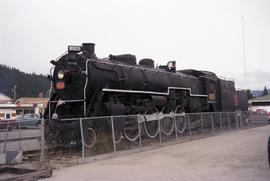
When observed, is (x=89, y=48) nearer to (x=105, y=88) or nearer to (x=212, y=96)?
(x=105, y=88)

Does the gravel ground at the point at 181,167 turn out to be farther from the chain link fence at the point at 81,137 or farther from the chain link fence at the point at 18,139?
the chain link fence at the point at 18,139

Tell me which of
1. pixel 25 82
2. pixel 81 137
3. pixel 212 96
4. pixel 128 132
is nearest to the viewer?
pixel 81 137

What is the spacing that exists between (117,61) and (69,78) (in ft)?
10.2

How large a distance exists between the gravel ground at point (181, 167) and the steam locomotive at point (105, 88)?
2.17 metres

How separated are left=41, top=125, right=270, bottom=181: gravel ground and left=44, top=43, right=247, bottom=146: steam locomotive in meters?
2.17

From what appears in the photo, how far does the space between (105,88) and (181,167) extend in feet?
17.4

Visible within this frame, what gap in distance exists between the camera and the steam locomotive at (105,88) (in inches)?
504

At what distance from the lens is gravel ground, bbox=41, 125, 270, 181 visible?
7.88 meters

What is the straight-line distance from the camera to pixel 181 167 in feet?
29.8

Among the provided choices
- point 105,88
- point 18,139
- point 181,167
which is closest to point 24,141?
point 18,139

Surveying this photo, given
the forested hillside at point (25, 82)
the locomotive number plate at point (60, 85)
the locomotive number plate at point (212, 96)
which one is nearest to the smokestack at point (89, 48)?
the locomotive number plate at point (60, 85)

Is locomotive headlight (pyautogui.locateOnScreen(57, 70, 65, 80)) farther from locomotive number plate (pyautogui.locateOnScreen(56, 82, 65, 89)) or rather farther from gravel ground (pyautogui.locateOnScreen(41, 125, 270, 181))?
gravel ground (pyautogui.locateOnScreen(41, 125, 270, 181))

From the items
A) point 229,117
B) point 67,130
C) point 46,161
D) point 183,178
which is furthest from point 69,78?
point 229,117

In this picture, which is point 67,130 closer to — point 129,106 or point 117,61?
point 129,106
